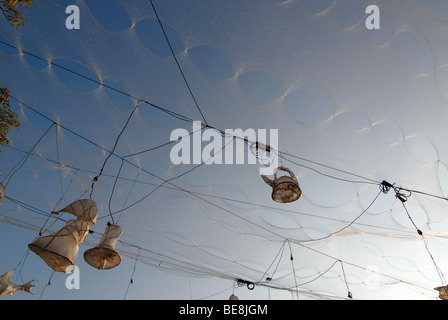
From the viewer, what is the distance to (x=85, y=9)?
4.53m

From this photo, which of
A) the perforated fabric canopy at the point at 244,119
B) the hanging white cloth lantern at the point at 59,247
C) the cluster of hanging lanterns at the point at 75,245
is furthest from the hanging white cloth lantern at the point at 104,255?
the perforated fabric canopy at the point at 244,119

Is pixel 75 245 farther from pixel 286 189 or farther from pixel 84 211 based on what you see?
pixel 286 189

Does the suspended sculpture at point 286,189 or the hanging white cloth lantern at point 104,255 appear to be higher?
the suspended sculpture at point 286,189

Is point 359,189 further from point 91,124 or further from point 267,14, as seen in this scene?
point 91,124

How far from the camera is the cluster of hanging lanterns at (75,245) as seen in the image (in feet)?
11.6

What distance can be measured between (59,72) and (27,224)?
7.37 metres

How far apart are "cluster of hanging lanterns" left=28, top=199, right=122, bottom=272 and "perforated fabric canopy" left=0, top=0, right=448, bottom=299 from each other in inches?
90.5

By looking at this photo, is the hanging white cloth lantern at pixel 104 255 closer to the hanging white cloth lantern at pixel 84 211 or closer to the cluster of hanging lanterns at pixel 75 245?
the cluster of hanging lanterns at pixel 75 245

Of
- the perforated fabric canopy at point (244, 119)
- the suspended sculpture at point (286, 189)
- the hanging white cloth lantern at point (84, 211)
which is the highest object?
the perforated fabric canopy at point (244, 119)

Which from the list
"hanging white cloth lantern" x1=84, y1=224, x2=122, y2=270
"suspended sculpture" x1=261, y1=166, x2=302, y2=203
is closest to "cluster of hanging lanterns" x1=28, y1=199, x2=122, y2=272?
"hanging white cloth lantern" x1=84, y1=224, x2=122, y2=270

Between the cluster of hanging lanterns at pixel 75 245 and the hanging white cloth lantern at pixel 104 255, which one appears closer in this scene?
the cluster of hanging lanterns at pixel 75 245

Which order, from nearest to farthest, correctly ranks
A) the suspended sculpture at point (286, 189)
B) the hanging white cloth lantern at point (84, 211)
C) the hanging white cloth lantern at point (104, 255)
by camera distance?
the hanging white cloth lantern at point (104, 255)
the suspended sculpture at point (286, 189)
the hanging white cloth lantern at point (84, 211)

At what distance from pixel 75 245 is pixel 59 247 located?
27 centimetres

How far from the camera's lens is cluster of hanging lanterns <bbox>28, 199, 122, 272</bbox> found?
3537mm
